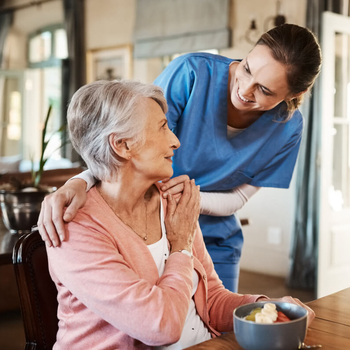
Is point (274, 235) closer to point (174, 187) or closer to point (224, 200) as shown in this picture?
point (224, 200)

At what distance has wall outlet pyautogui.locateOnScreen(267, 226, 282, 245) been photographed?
4418 mm

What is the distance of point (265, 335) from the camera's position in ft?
2.64

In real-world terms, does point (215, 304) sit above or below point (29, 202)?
below

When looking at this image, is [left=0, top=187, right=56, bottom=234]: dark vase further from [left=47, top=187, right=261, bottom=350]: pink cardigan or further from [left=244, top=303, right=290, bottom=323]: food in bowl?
[left=244, top=303, right=290, bottom=323]: food in bowl

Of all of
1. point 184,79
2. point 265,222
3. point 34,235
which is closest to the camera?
point 34,235

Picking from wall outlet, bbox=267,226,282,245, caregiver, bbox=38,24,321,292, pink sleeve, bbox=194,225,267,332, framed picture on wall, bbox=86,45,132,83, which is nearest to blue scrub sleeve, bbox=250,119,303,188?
caregiver, bbox=38,24,321,292

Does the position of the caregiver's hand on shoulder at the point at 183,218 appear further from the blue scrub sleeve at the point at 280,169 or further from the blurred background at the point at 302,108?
the blurred background at the point at 302,108

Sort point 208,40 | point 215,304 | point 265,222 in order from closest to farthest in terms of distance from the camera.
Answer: point 215,304 < point 265,222 < point 208,40

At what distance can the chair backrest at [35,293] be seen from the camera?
1.20 metres

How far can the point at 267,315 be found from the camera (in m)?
0.84

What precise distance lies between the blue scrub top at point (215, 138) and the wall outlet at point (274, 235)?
2.67 metres

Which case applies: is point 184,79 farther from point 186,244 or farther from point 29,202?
point 29,202

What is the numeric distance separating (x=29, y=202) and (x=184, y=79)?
0.95m

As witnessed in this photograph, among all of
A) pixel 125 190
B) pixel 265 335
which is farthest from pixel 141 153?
pixel 265 335
